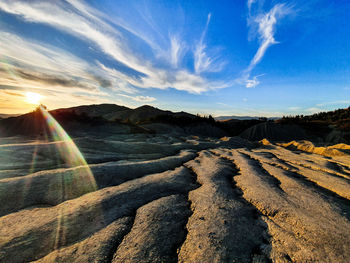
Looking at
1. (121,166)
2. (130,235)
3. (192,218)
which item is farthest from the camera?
(121,166)

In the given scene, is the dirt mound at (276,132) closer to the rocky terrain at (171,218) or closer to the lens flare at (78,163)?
the rocky terrain at (171,218)

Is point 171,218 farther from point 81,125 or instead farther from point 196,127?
point 196,127

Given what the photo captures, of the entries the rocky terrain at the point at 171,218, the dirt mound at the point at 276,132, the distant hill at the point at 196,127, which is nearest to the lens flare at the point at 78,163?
the rocky terrain at the point at 171,218

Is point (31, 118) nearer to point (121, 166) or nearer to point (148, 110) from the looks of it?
point (121, 166)

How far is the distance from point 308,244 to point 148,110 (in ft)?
290

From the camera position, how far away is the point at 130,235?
1854mm

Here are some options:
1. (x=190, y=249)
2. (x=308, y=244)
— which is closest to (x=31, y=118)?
(x=190, y=249)

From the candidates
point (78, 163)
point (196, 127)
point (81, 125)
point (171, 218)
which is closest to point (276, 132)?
point (196, 127)

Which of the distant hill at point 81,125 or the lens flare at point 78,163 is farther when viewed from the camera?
the distant hill at point 81,125

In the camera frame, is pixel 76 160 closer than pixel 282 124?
Yes

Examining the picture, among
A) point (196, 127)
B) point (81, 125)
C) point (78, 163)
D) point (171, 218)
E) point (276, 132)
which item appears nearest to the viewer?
point (171, 218)

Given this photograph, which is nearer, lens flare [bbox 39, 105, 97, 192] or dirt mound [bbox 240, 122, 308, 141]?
lens flare [bbox 39, 105, 97, 192]

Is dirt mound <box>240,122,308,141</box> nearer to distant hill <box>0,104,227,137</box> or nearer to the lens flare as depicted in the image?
distant hill <box>0,104,227,137</box>

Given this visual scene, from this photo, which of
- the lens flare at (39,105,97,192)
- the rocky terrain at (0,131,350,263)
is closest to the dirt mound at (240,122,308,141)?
the rocky terrain at (0,131,350,263)
